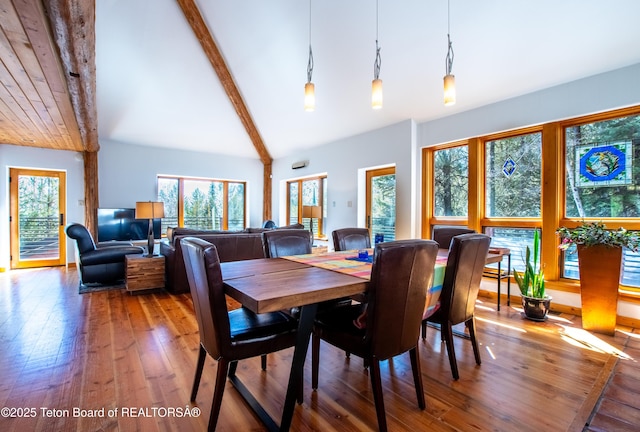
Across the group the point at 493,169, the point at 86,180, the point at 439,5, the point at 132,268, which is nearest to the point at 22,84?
the point at 132,268

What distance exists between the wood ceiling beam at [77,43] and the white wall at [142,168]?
276 centimetres

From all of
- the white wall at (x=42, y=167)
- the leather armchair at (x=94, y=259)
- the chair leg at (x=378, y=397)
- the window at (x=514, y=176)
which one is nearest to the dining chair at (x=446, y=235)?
the window at (x=514, y=176)

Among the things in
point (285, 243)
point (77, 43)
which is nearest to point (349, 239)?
point (285, 243)

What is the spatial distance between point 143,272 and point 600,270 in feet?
16.9

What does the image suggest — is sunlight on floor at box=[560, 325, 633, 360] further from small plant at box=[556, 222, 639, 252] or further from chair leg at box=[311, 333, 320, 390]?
chair leg at box=[311, 333, 320, 390]

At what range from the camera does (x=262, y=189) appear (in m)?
8.14

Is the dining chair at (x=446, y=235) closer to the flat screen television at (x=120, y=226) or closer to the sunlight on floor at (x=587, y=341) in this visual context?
the sunlight on floor at (x=587, y=341)

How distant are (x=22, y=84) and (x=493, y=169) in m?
5.36

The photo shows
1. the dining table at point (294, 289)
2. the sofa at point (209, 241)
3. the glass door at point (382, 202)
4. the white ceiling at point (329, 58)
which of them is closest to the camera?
the dining table at point (294, 289)

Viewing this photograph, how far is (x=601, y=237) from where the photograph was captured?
2.80m

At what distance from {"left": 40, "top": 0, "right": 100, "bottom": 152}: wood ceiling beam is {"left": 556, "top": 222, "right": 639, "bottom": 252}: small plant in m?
4.50

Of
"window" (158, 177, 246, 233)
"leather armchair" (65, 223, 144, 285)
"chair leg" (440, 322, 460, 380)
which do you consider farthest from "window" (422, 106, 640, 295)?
"window" (158, 177, 246, 233)

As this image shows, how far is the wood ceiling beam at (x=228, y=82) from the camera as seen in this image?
4.68 meters

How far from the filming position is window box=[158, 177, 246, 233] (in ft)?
23.0
